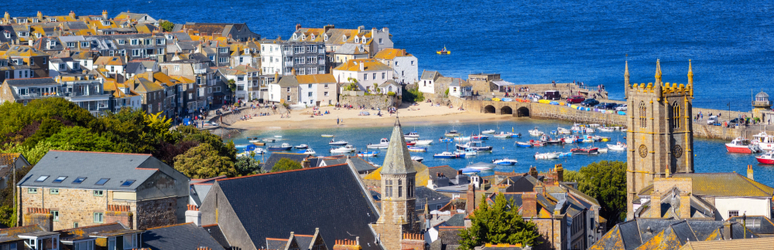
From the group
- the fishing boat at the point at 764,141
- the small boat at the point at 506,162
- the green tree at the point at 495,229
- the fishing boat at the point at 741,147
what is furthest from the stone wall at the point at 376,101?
the green tree at the point at 495,229

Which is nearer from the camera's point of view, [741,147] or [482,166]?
[482,166]

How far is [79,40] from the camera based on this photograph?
137875 mm

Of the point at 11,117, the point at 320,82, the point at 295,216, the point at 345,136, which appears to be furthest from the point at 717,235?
the point at 320,82

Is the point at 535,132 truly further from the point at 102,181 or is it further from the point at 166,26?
the point at 166,26

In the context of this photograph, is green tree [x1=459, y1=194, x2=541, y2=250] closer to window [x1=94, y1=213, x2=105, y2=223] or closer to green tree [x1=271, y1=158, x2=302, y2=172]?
window [x1=94, y1=213, x2=105, y2=223]

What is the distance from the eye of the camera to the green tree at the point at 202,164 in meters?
55.3

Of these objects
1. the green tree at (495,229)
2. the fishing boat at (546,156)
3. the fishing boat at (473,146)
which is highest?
the fishing boat at (473,146)

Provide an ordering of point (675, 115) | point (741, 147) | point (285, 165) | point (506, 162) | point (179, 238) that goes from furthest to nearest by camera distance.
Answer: point (741, 147) → point (506, 162) → point (285, 165) → point (675, 115) → point (179, 238)

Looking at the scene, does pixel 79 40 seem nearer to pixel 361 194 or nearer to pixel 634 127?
pixel 634 127

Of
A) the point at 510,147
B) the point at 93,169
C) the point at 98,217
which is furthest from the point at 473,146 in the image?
the point at 98,217

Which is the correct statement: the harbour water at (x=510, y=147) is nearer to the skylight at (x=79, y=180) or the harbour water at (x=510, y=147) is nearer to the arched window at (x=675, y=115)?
the arched window at (x=675, y=115)

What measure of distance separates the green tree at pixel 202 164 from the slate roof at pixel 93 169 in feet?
42.0

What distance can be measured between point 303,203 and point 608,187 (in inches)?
1223

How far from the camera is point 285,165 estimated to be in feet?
234
